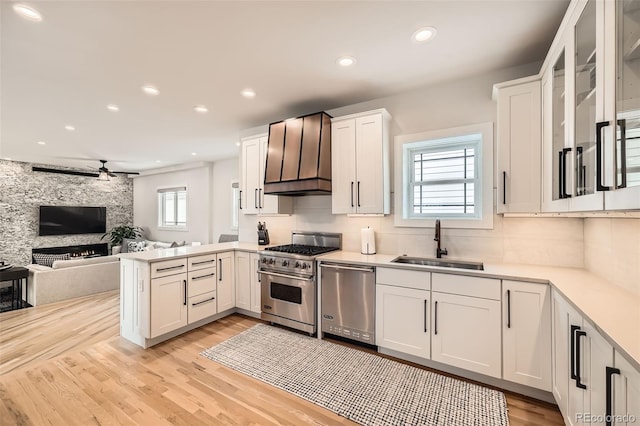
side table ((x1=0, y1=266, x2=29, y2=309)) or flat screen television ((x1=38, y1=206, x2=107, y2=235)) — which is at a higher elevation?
flat screen television ((x1=38, y1=206, x2=107, y2=235))

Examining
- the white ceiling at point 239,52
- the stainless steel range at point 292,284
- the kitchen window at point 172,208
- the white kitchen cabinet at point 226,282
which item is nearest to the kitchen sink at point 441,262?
the stainless steel range at point 292,284

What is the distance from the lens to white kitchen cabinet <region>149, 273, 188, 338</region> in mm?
2854

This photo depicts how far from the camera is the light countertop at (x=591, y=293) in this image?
1045 mm

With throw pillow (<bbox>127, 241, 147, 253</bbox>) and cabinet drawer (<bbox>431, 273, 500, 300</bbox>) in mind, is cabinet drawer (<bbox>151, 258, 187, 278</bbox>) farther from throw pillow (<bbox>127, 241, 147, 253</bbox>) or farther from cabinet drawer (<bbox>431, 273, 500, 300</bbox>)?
throw pillow (<bbox>127, 241, 147, 253</bbox>)

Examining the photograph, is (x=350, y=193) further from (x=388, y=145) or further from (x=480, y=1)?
(x=480, y=1)

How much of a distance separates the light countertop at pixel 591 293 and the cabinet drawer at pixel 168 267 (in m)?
1.70

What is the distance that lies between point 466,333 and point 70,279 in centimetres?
601

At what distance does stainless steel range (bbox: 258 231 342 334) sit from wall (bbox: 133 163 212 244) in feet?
13.9

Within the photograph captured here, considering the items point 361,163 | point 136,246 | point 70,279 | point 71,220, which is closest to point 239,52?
point 361,163

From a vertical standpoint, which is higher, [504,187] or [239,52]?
[239,52]

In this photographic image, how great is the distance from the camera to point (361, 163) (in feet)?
10.1

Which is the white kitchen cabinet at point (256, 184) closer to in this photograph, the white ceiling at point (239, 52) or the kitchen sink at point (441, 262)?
the white ceiling at point (239, 52)

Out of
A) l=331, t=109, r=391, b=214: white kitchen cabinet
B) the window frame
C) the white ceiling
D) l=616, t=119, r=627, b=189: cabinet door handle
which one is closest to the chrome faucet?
l=331, t=109, r=391, b=214: white kitchen cabinet

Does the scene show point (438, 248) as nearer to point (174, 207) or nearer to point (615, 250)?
point (615, 250)
